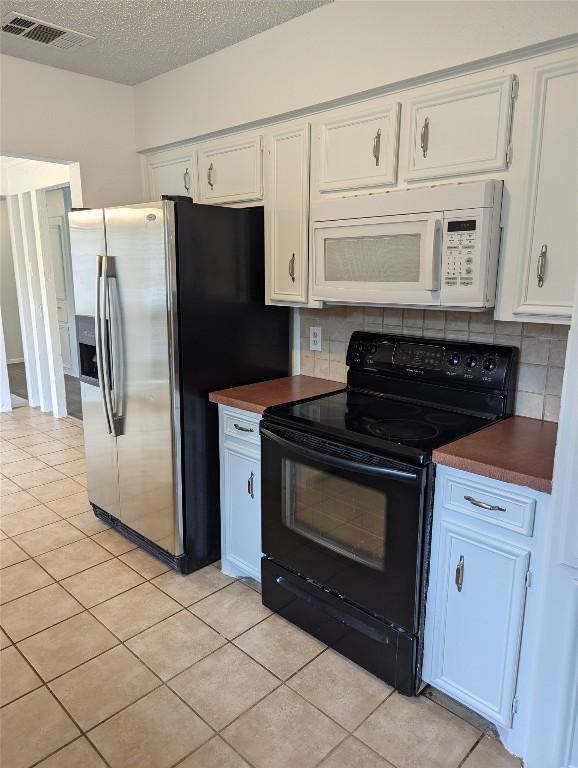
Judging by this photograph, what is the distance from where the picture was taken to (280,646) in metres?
2.15

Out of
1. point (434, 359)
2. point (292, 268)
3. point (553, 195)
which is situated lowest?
point (434, 359)

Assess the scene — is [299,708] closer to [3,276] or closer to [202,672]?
[202,672]

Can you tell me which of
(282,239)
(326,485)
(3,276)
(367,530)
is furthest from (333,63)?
(3,276)

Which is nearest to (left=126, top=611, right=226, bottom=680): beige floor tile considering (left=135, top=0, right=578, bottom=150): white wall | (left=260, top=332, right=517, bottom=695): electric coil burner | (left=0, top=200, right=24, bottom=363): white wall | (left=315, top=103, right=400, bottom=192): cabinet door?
(left=260, top=332, right=517, bottom=695): electric coil burner

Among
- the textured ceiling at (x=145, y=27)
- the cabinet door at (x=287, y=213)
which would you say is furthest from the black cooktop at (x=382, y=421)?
the textured ceiling at (x=145, y=27)

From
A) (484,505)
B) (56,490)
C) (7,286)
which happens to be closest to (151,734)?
(484,505)

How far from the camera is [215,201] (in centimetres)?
285

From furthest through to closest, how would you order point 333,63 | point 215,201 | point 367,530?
point 215,201, point 333,63, point 367,530

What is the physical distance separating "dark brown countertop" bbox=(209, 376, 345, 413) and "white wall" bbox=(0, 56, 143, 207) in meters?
1.56

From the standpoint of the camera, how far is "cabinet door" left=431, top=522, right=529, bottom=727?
5.33ft

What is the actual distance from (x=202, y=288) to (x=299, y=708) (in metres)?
1.71

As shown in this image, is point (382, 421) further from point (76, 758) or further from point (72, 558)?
point (72, 558)

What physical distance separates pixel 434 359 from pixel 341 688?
132cm

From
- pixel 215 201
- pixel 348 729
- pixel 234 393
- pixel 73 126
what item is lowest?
pixel 348 729
